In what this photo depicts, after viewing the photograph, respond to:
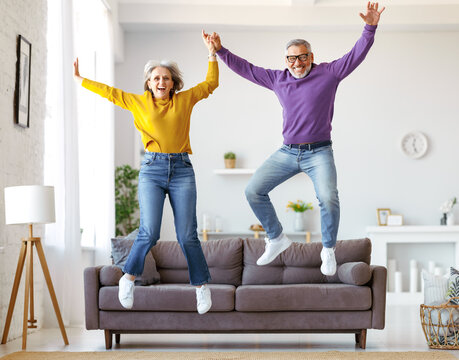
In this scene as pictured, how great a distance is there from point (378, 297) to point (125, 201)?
446cm

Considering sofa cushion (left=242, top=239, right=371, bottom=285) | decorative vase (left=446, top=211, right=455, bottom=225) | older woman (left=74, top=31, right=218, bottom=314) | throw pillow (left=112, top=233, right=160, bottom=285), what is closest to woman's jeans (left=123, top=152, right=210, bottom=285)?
older woman (left=74, top=31, right=218, bottom=314)

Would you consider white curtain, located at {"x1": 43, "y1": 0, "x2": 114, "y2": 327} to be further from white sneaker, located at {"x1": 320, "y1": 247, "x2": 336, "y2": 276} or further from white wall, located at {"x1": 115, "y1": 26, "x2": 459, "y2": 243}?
white sneaker, located at {"x1": 320, "y1": 247, "x2": 336, "y2": 276}

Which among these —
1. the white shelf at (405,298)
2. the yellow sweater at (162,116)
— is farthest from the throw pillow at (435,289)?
the white shelf at (405,298)

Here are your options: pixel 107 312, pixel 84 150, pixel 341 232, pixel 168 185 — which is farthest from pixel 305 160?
pixel 341 232

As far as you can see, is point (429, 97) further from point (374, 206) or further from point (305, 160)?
point (305, 160)

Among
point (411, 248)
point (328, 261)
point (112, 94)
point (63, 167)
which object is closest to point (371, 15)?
point (328, 261)

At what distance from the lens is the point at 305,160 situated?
4.46 metres

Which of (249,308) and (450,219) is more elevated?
(450,219)

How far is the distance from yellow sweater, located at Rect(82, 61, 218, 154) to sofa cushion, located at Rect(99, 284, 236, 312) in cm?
139

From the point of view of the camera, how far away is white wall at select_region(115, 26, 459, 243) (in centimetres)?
945

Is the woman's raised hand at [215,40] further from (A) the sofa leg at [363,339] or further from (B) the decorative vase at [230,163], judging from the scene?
(B) the decorative vase at [230,163]

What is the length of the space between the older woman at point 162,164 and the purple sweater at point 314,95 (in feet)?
1.97

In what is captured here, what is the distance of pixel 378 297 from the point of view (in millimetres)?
5387

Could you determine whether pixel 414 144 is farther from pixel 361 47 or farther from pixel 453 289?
pixel 361 47
